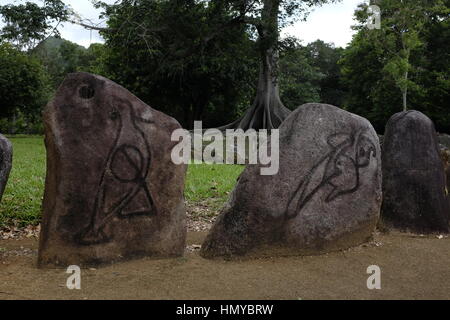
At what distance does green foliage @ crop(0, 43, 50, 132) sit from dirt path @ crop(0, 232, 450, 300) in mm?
20570

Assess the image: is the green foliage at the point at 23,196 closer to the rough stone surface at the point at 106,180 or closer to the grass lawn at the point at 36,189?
the grass lawn at the point at 36,189

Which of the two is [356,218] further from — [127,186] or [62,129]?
[62,129]

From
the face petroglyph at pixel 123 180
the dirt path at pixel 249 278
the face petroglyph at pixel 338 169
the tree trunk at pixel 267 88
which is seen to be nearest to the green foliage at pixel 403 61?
the tree trunk at pixel 267 88

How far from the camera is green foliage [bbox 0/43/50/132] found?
2334cm

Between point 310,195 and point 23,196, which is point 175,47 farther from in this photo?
point 310,195

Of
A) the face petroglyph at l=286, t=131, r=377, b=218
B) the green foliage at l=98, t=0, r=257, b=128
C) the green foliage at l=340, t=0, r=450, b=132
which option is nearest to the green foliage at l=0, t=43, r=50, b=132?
the green foliage at l=98, t=0, r=257, b=128

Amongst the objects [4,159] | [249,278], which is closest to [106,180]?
[4,159]

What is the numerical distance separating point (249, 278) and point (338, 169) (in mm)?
1716

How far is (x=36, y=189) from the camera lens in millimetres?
8375

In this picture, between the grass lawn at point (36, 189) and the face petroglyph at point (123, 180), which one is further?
the grass lawn at point (36, 189)

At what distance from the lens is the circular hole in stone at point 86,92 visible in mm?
4645

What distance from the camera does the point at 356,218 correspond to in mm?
5211

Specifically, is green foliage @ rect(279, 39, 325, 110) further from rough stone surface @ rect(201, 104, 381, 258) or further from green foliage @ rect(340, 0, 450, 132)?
rough stone surface @ rect(201, 104, 381, 258)

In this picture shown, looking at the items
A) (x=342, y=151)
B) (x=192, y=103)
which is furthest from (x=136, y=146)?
(x=192, y=103)
